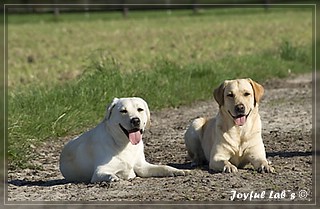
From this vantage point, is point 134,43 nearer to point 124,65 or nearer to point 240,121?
point 124,65

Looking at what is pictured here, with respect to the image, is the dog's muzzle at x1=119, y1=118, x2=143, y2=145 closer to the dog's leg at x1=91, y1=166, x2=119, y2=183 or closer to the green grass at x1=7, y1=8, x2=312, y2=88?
the dog's leg at x1=91, y1=166, x2=119, y2=183

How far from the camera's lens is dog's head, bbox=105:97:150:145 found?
7.83 metres

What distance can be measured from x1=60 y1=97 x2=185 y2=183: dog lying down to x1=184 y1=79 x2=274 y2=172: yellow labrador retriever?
→ 0.48 metres

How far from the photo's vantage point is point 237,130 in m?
8.39

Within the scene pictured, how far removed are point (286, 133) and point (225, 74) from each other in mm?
6328

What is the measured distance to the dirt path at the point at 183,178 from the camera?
292 inches

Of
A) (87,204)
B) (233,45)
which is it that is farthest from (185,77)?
(233,45)

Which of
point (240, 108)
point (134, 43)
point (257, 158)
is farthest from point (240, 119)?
point (134, 43)

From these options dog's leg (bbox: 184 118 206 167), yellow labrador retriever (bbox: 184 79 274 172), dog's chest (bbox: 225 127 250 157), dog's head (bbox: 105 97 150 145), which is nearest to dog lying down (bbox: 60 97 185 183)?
dog's head (bbox: 105 97 150 145)

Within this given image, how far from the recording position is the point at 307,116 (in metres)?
12.7

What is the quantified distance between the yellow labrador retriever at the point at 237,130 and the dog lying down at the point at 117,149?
18.8 inches

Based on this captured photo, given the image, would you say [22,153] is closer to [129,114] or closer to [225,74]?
[129,114]

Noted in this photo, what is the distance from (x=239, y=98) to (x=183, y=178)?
0.91 metres

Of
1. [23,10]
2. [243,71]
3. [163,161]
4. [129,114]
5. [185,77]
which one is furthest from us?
[23,10]
